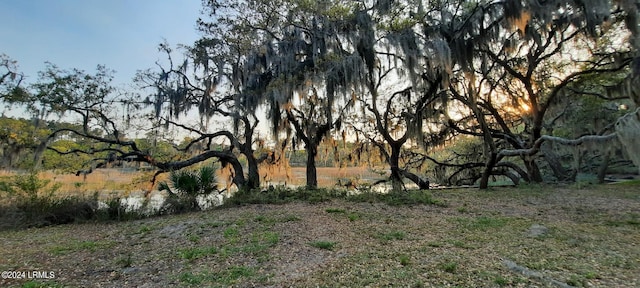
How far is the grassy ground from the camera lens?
3435 millimetres

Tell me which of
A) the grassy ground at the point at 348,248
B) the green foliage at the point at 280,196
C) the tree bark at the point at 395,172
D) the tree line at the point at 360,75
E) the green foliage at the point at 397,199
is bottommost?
the grassy ground at the point at 348,248

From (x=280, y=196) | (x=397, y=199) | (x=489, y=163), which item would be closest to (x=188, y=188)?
(x=280, y=196)

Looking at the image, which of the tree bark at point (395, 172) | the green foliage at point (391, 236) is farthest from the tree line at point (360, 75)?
the green foliage at point (391, 236)

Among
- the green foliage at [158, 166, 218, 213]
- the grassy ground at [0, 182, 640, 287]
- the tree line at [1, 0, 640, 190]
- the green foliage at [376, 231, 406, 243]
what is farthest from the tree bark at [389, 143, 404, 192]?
the green foliage at [158, 166, 218, 213]

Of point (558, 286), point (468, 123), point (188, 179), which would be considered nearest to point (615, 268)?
point (558, 286)

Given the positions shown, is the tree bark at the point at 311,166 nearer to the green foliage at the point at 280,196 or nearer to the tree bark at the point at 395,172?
the green foliage at the point at 280,196

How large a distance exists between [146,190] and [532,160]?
14.4m

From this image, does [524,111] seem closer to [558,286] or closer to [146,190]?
[558,286]

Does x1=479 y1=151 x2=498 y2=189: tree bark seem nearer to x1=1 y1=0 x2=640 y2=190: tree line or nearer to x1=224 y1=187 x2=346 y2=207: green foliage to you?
x1=1 y1=0 x2=640 y2=190: tree line

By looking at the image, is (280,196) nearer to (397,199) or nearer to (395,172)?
(397,199)

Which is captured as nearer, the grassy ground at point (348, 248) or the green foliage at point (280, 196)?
the grassy ground at point (348, 248)

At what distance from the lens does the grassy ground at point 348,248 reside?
11.3 ft

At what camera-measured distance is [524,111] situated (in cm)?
1266

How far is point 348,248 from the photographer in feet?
14.8
